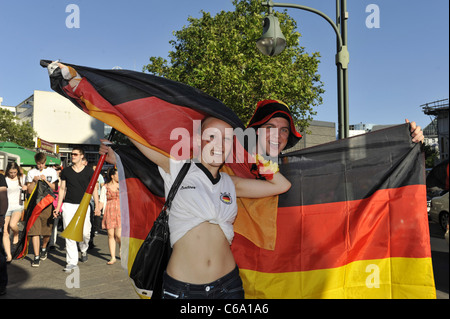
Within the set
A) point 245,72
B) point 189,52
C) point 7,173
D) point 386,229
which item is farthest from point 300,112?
point 386,229

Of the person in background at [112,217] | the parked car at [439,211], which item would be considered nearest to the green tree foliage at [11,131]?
the person in background at [112,217]

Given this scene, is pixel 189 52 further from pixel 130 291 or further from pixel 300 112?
pixel 130 291

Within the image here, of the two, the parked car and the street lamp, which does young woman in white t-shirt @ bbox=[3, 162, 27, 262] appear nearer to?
the street lamp

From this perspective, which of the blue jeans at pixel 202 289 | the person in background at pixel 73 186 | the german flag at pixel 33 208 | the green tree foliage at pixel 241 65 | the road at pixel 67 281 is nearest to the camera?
the blue jeans at pixel 202 289

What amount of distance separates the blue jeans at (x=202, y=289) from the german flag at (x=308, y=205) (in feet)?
2.20

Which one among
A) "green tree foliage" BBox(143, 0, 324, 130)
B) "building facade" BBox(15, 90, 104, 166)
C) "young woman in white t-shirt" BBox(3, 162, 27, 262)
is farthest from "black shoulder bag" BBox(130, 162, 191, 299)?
"building facade" BBox(15, 90, 104, 166)

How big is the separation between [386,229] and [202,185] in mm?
1588

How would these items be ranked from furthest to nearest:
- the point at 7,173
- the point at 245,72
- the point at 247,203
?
1. the point at 245,72
2. the point at 7,173
3. the point at 247,203

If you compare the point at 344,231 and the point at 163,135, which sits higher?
the point at 163,135

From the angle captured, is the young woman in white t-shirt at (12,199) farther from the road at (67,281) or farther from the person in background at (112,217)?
the person in background at (112,217)

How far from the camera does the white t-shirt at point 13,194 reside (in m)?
8.16

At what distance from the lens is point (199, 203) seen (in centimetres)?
246

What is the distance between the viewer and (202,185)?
2523mm

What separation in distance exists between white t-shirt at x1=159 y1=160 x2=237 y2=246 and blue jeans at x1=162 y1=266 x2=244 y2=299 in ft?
0.81
